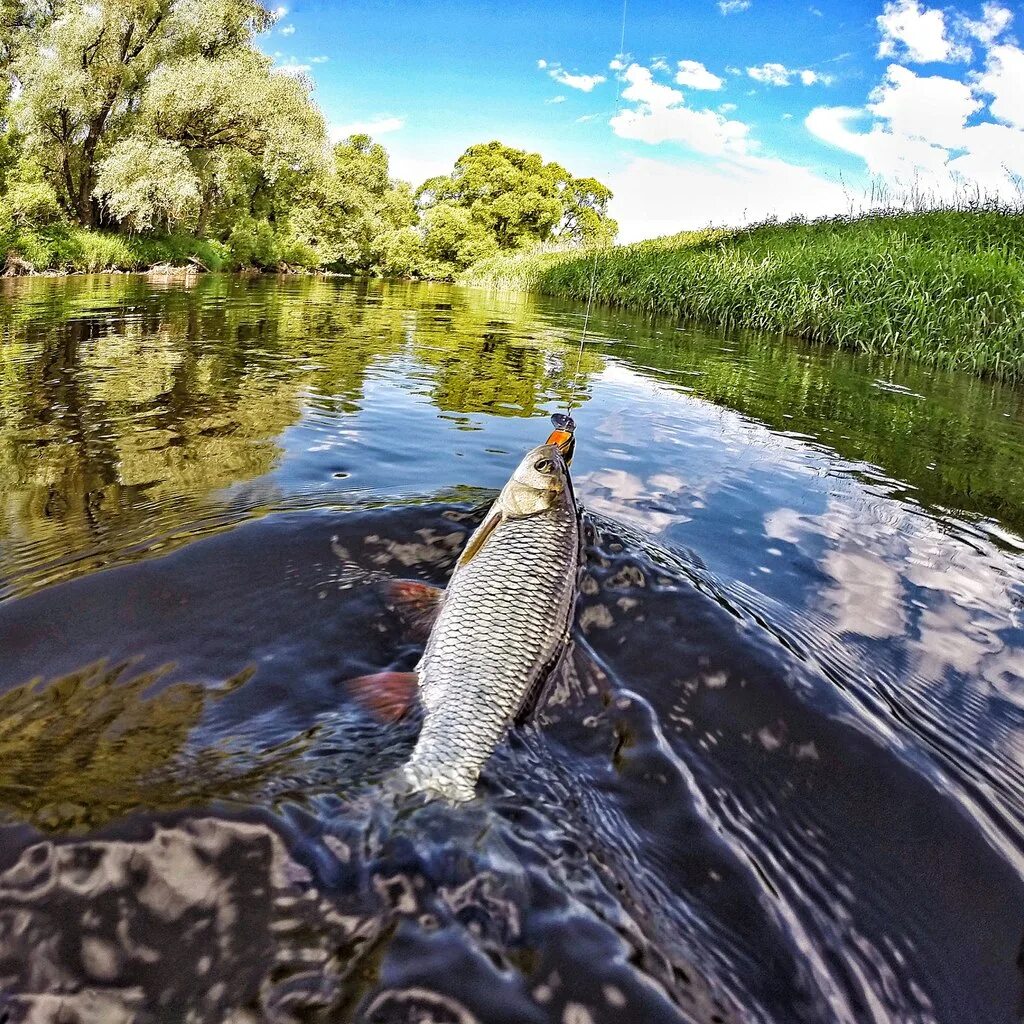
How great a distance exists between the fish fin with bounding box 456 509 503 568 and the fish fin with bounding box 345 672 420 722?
465 mm

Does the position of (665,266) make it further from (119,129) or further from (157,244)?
(119,129)

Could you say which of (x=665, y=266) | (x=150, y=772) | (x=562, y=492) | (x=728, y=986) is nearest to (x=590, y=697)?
(x=562, y=492)

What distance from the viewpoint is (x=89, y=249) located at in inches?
1027

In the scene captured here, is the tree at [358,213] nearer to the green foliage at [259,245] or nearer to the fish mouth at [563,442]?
the green foliage at [259,245]

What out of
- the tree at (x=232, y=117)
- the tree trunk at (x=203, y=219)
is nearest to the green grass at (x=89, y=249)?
the tree at (x=232, y=117)

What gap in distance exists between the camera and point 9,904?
159 centimetres

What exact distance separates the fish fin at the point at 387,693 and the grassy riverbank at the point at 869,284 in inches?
518

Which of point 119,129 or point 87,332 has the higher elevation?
point 119,129

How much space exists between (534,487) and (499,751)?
1063 millimetres

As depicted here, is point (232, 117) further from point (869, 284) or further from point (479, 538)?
point (479, 538)

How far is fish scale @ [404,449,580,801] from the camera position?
2053 mm

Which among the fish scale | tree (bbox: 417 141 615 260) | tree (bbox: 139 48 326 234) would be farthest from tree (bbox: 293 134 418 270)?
the fish scale

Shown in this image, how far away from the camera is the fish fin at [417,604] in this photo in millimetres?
3025

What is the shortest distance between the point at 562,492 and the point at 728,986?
5.78 ft
